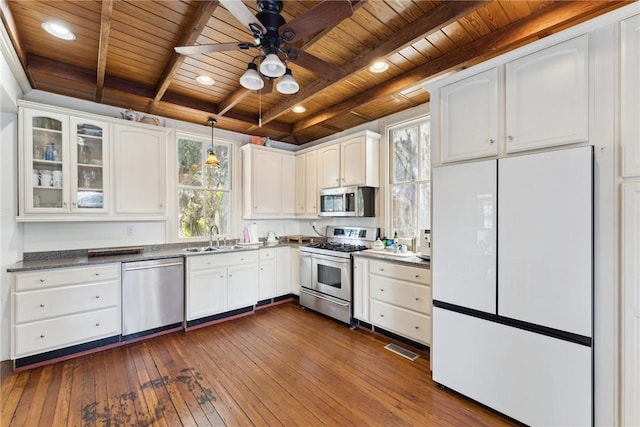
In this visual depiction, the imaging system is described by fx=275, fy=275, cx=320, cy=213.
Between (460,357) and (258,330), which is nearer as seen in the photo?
(460,357)

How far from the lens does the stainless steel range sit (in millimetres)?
3570

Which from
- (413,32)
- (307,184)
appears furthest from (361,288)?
(413,32)

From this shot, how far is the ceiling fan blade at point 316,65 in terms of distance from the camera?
196 cm

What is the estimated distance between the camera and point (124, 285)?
9.86 feet

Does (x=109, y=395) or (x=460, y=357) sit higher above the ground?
(x=460, y=357)

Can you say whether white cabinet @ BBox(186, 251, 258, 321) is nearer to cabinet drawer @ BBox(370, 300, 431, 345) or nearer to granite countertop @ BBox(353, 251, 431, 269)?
granite countertop @ BBox(353, 251, 431, 269)

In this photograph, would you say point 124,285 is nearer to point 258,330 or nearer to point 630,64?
point 258,330

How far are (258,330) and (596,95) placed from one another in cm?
370

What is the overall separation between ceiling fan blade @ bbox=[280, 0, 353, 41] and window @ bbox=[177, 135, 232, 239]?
294 centimetres

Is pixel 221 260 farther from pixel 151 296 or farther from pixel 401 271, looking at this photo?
pixel 401 271

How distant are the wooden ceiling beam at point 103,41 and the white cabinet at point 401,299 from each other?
3.18 metres

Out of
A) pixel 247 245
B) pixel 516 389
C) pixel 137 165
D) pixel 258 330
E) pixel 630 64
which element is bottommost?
pixel 258 330

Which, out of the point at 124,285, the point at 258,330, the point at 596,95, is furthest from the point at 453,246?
the point at 124,285

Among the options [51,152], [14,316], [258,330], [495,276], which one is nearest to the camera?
[495,276]
